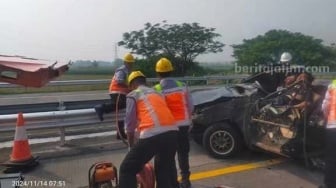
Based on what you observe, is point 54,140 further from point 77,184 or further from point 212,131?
point 212,131

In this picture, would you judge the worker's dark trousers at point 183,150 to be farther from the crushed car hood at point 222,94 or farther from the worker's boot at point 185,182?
the crushed car hood at point 222,94

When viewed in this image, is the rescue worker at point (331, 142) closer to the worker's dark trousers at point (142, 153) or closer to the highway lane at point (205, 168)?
the highway lane at point (205, 168)

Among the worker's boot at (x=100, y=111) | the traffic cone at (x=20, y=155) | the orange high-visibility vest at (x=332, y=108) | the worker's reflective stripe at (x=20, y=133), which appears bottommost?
the traffic cone at (x=20, y=155)

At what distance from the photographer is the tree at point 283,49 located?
31.3 m

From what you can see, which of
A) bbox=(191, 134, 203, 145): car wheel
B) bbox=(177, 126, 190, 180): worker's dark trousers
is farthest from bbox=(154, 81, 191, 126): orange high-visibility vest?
bbox=(191, 134, 203, 145): car wheel

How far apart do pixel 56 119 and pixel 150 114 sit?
335 cm

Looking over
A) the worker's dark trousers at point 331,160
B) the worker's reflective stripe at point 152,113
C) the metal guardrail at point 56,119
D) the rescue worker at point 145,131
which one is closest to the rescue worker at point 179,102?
the rescue worker at point 145,131


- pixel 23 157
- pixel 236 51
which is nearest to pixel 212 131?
pixel 23 157

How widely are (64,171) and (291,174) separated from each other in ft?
10.8

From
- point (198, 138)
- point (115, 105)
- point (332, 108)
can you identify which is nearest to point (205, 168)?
point (198, 138)

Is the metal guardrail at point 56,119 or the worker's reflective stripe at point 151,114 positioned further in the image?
the metal guardrail at point 56,119

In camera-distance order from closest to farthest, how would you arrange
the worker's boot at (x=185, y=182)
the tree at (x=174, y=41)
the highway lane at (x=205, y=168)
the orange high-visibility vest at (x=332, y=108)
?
the orange high-visibility vest at (x=332, y=108) < the worker's boot at (x=185, y=182) < the highway lane at (x=205, y=168) < the tree at (x=174, y=41)

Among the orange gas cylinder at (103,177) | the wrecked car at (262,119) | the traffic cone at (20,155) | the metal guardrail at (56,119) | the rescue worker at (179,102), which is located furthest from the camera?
the metal guardrail at (56,119)

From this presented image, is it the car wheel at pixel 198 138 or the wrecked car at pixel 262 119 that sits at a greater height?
the wrecked car at pixel 262 119
